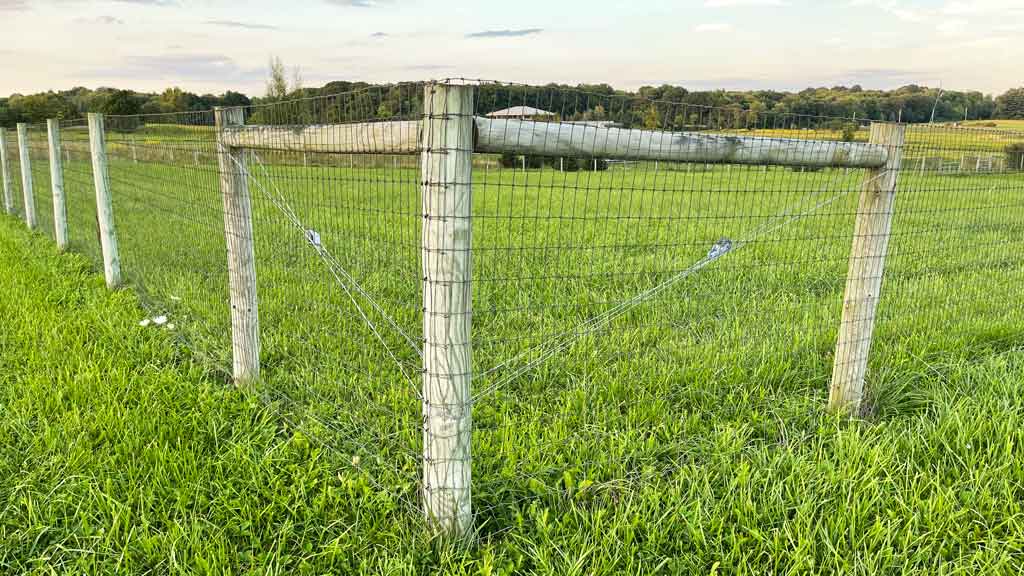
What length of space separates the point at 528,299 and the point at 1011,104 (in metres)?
6.65

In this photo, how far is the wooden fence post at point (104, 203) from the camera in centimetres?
582

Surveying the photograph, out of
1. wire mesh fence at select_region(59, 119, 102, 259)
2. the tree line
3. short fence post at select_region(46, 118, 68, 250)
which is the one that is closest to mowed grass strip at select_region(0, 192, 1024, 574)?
the tree line

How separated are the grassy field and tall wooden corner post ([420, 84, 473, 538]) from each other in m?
0.21

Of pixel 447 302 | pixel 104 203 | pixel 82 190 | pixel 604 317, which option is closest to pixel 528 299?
pixel 604 317

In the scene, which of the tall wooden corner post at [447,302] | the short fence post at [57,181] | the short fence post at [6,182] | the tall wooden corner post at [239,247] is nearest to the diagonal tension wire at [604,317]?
the tall wooden corner post at [447,302]

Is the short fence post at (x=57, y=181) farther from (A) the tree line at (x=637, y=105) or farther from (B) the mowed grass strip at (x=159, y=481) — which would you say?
(A) the tree line at (x=637, y=105)

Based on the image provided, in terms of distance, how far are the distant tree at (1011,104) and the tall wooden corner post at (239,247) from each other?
680 centimetres

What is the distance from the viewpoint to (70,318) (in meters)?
4.74

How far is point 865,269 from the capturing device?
3.56 metres

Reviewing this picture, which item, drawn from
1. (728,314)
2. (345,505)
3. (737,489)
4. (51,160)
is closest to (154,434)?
(345,505)

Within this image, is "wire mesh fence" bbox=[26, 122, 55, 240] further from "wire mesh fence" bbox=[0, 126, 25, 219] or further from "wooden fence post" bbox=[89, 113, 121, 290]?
"wooden fence post" bbox=[89, 113, 121, 290]

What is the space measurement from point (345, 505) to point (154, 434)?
111 cm

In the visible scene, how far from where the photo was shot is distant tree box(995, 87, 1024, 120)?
6645 mm

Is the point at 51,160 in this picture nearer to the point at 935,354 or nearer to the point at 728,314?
the point at 728,314
